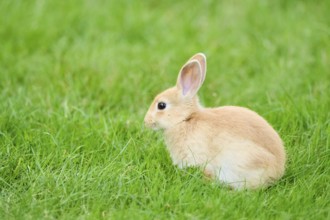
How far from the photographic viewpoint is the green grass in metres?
4.14

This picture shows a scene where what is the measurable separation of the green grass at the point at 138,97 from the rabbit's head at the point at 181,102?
0.24 meters

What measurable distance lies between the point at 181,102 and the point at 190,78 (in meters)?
0.19

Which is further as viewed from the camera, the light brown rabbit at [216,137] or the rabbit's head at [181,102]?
the rabbit's head at [181,102]

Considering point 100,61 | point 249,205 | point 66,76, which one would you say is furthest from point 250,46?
Answer: point 249,205

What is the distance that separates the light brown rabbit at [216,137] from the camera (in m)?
4.27

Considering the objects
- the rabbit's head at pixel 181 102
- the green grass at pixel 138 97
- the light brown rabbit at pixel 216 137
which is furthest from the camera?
the rabbit's head at pixel 181 102

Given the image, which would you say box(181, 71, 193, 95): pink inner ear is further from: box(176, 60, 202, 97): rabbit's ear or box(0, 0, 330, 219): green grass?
box(0, 0, 330, 219): green grass

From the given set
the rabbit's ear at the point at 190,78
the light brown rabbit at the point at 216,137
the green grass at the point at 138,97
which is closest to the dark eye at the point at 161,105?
the light brown rabbit at the point at 216,137

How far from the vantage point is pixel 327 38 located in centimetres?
700

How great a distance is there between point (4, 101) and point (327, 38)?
3585mm

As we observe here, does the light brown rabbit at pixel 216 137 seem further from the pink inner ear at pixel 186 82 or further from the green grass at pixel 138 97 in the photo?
the green grass at pixel 138 97

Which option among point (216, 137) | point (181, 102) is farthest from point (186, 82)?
point (216, 137)

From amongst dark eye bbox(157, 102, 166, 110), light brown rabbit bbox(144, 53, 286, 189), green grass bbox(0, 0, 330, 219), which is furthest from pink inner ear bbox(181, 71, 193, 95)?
green grass bbox(0, 0, 330, 219)

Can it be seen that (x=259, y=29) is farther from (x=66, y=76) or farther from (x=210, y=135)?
(x=210, y=135)
